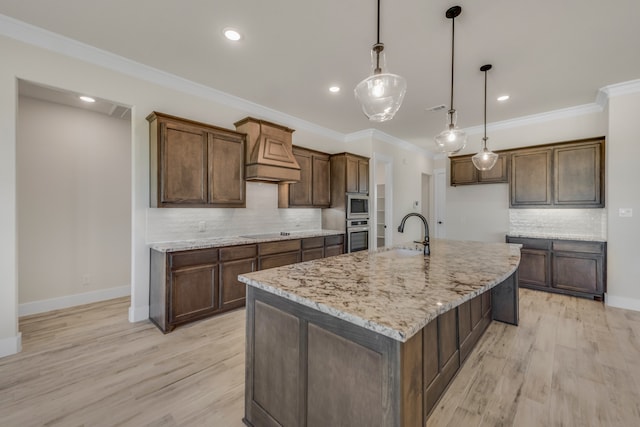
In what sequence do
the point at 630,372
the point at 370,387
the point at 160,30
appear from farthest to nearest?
the point at 160,30 → the point at 630,372 → the point at 370,387

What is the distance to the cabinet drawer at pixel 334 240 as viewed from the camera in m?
4.55

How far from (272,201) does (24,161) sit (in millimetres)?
3060

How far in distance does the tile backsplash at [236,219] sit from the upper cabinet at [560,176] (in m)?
3.49

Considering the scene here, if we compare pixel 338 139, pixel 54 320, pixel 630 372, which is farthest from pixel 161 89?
pixel 630 372

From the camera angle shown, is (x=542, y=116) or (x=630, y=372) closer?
(x=630, y=372)

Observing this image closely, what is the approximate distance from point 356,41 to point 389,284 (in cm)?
232

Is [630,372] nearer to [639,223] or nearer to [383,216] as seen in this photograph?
[639,223]

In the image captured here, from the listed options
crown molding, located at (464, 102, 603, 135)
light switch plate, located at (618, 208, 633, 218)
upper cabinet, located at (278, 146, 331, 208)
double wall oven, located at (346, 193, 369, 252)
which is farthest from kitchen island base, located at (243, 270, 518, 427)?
crown molding, located at (464, 102, 603, 135)

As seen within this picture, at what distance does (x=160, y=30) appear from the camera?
247cm

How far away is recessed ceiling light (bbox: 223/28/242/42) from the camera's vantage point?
248 cm

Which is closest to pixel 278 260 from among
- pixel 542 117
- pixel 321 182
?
pixel 321 182

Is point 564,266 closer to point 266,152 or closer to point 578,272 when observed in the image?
point 578,272

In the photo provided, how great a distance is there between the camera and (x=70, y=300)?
3.60m

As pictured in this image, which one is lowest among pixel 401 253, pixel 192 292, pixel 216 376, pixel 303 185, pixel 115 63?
pixel 216 376
